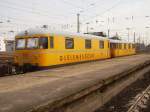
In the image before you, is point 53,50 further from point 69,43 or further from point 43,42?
point 69,43

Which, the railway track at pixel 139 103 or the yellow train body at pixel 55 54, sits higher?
the yellow train body at pixel 55 54

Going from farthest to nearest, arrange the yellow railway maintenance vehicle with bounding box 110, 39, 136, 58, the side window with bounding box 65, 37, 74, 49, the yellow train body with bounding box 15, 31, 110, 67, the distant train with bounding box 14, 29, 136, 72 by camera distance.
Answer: the yellow railway maintenance vehicle with bounding box 110, 39, 136, 58 < the side window with bounding box 65, 37, 74, 49 < the distant train with bounding box 14, 29, 136, 72 < the yellow train body with bounding box 15, 31, 110, 67

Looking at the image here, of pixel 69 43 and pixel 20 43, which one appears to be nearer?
pixel 20 43

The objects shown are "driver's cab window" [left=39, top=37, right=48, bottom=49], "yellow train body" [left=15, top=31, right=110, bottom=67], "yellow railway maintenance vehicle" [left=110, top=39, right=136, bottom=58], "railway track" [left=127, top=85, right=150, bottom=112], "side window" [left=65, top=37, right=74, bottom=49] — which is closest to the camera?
"railway track" [left=127, top=85, right=150, bottom=112]

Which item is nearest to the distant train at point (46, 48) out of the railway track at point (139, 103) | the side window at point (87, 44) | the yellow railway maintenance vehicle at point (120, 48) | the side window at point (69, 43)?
the side window at point (69, 43)

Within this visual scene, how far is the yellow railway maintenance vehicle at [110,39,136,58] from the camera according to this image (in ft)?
122

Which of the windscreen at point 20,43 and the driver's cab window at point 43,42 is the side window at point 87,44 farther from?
the driver's cab window at point 43,42

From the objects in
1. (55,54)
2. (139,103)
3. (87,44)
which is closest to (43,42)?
(55,54)

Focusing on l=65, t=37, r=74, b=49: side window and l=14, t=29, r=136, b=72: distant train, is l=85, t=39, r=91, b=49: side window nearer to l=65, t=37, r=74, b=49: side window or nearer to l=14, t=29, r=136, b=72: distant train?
l=14, t=29, r=136, b=72: distant train

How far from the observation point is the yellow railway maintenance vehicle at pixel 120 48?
37250 millimetres

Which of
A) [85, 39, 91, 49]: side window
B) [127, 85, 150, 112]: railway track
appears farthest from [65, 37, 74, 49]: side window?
[127, 85, 150, 112]: railway track

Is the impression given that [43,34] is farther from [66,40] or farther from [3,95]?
[3,95]

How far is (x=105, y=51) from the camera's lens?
108 feet

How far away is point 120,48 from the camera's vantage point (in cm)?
4281
